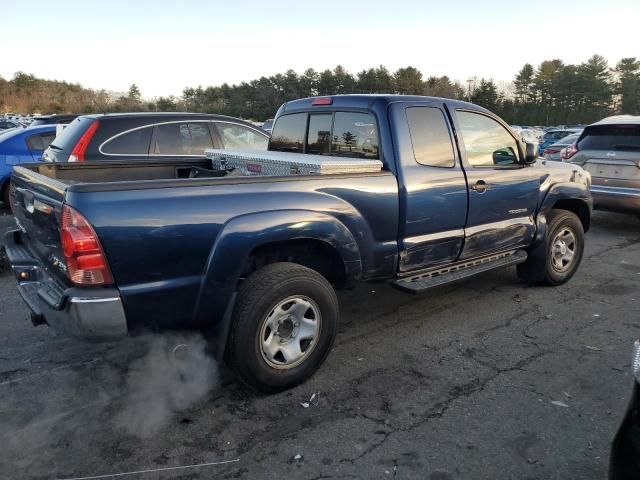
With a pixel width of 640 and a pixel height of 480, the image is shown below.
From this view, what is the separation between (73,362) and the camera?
373 centimetres

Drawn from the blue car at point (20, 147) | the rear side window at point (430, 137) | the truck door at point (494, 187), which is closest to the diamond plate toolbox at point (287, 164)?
the rear side window at point (430, 137)

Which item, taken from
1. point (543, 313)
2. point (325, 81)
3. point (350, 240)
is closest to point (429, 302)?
point (543, 313)

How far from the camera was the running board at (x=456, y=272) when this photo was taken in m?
3.96

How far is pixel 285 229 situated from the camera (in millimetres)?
3174

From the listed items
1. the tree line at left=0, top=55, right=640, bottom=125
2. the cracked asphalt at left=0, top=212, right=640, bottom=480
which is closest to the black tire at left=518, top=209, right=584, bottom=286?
the cracked asphalt at left=0, top=212, right=640, bottom=480

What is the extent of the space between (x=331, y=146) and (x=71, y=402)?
2.80m

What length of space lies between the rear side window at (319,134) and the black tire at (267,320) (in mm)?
1560

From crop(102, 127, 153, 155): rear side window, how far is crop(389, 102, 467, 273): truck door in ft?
13.9

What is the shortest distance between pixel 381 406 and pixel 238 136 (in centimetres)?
552

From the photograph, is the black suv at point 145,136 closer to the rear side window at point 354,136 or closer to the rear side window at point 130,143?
the rear side window at point 130,143

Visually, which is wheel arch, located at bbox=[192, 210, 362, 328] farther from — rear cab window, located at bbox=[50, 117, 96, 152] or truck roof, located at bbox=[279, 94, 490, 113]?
rear cab window, located at bbox=[50, 117, 96, 152]

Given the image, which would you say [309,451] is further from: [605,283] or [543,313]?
[605,283]

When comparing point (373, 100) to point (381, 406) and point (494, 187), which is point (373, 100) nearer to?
point (494, 187)

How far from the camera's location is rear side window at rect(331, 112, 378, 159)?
4.00m
